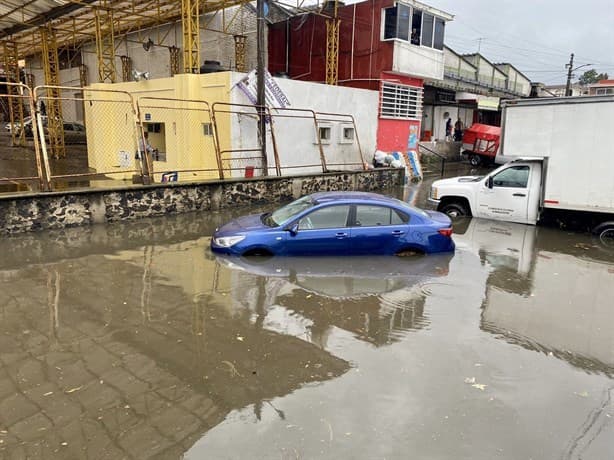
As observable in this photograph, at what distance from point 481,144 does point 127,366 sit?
89.6ft

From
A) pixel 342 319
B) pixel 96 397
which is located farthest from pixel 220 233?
pixel 96 397

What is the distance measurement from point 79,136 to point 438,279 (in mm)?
30534

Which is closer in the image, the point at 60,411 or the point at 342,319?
the point at 60,411

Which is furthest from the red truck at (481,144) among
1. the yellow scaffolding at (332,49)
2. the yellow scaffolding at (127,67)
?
the yellow scaffolding at (127,67)

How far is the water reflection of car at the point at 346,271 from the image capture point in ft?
24.7

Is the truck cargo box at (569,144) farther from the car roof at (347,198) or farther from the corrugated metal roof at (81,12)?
the corrugated metal roof at (81,12)

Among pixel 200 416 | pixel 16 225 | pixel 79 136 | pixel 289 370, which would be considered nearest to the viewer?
pixel 200 416

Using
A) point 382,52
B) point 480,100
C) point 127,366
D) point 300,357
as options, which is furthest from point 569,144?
point 480,100

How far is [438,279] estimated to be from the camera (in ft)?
26.6

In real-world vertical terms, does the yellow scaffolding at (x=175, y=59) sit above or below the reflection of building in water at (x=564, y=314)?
above

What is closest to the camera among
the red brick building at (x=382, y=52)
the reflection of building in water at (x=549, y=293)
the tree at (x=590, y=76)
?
the reflection of building in water at (x=549, y=293)

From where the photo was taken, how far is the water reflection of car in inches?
296

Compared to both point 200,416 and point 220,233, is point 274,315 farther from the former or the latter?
point 220,233

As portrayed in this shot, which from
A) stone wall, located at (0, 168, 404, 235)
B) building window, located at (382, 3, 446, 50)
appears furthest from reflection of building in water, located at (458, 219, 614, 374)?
building window, located at (382, 3, 446, 50)
